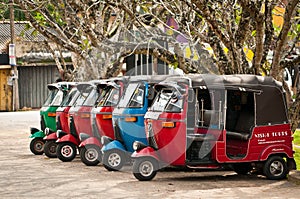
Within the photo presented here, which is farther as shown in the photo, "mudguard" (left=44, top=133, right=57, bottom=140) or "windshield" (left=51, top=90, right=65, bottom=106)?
"windshield" (left=51, top=90, right=65, bottom=106)

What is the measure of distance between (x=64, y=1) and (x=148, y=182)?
884cm

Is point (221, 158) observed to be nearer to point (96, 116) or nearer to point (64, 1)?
point (96, 116)

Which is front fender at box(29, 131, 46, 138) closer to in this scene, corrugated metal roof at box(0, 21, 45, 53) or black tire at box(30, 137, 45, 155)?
black tire at box(30, 137, 45, 155)

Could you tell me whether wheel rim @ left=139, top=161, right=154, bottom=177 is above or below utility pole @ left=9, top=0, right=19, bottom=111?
below

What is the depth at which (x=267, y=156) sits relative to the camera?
1384cm

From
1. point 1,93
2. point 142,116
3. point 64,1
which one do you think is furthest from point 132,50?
point 1,93

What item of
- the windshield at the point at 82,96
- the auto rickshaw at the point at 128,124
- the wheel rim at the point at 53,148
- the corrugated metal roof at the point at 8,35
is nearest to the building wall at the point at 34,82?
the corrugated metal roof at the point at 8,35

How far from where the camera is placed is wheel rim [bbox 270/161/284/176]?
13914 millimetres

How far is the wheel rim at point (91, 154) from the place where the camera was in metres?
16.4

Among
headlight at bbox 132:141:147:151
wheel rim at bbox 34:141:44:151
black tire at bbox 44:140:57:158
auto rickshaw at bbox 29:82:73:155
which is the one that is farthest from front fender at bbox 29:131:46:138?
headlight at bbox 132:141:147:151

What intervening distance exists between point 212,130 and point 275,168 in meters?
1.26

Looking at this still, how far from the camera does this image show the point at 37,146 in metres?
19.1

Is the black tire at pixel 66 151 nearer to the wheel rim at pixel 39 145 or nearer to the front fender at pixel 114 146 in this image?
the wheel rim at pixel 39 145

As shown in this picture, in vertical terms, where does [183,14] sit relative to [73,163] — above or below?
above
